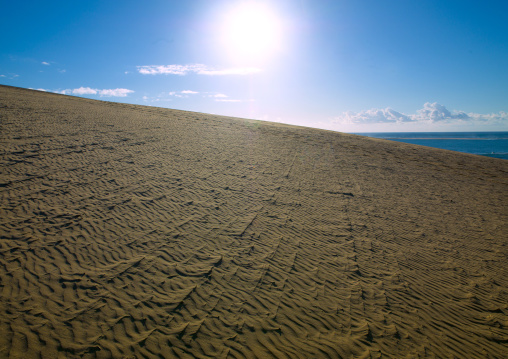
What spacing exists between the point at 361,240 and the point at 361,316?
11.0ft

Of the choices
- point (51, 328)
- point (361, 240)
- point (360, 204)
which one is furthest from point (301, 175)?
point (51, 328)

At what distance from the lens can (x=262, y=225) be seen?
808 cm

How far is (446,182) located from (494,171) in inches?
368

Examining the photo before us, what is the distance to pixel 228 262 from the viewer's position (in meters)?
6.11

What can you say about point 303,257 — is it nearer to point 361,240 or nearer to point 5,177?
point 361,240

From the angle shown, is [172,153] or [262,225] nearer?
[262,225]

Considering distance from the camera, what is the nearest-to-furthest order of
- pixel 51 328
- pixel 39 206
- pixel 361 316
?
pixel 51 328 → pixel 361 316 → pixel 39 206

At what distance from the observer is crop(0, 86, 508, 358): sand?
419cm

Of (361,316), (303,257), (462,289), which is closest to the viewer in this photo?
(361,316)

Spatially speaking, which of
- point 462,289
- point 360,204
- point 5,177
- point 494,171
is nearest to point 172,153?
point 5,177

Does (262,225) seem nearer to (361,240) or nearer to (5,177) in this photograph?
(361,240)

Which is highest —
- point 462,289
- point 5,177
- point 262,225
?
point 5,177

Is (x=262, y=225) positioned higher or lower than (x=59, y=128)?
lower

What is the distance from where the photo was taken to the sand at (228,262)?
4191 mm
